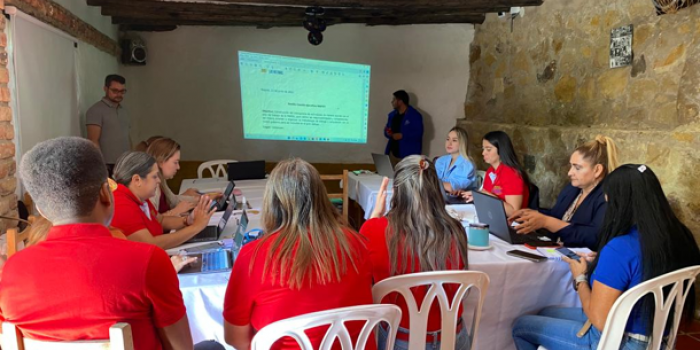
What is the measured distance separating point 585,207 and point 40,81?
358cm

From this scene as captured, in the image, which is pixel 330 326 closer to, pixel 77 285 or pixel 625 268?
pixel 77 285

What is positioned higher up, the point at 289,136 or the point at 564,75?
the point at 564,75

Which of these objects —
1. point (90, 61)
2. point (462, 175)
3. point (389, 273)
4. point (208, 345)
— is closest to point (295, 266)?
point (389, 273)

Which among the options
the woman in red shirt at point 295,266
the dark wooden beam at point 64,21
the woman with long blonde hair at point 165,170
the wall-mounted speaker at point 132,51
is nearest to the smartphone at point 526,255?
the woman in red shirt at point 295,266

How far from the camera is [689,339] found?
2523mm

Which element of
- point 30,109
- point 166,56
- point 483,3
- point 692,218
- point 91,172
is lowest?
point 692,218

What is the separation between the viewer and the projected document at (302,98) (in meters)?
5.39

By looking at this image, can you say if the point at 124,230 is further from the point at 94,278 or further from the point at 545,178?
the point at 545,178

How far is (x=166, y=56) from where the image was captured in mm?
5770

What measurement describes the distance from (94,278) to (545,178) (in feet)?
Result: 13.3

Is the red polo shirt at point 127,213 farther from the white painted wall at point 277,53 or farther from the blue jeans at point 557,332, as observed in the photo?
the white painted wall at point 277,53

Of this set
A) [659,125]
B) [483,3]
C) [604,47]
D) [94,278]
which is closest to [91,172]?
[94,278]

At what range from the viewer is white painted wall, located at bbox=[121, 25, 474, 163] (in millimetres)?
5793

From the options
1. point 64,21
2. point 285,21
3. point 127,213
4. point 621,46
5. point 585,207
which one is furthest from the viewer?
point 285,21
